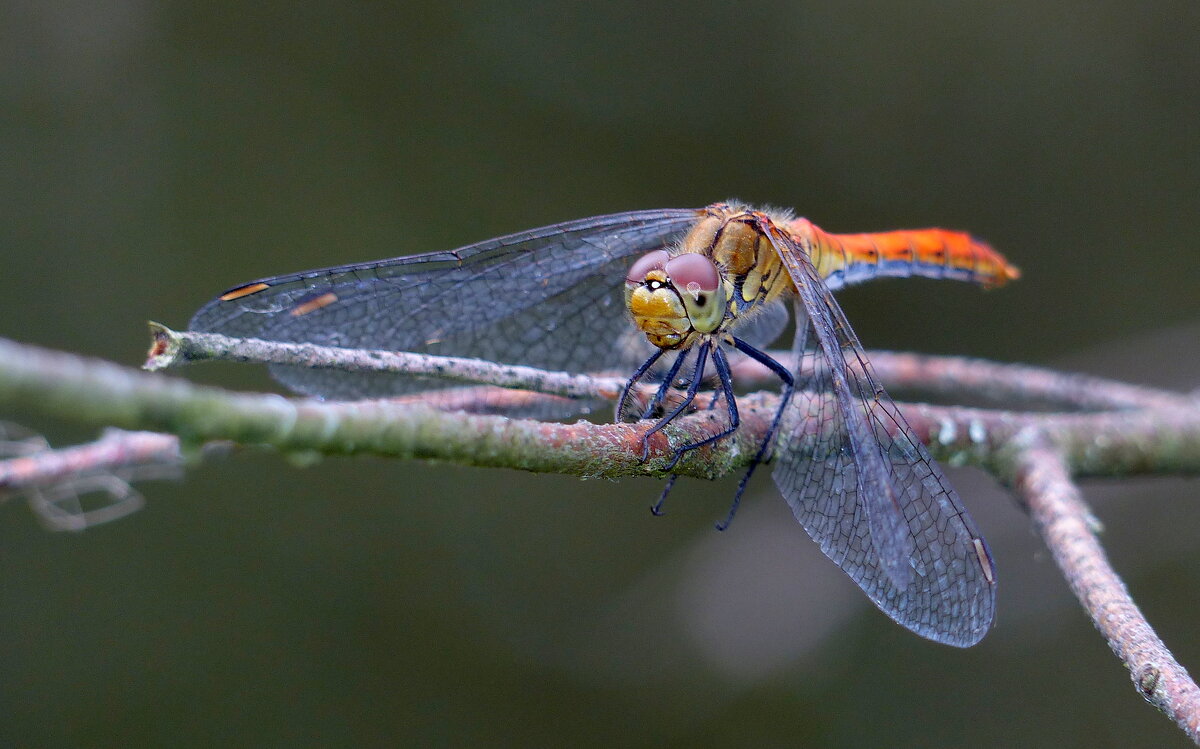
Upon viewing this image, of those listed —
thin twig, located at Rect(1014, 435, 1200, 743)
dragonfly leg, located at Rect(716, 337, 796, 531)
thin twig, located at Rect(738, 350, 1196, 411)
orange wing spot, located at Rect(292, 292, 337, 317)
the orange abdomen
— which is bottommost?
thin twig, located at Rect(1014, 435, 1200, 743)

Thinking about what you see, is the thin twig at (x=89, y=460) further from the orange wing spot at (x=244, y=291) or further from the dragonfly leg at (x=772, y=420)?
the dragonfly leg at (x=772, y=420)

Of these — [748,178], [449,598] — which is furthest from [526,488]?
[748,178]

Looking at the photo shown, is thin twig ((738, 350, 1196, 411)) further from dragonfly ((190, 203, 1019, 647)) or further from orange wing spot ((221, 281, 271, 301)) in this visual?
orange wing spot ((221, 281, 271, 301))

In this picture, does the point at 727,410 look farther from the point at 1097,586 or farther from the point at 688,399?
the point at 1097,586

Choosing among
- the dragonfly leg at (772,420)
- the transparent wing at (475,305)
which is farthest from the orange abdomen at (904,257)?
the dragonfly leg at (772,420)

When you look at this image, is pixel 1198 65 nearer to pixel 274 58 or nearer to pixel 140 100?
pixel 274 58

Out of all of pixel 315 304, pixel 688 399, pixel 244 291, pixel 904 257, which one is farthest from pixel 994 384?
pixel 244 291

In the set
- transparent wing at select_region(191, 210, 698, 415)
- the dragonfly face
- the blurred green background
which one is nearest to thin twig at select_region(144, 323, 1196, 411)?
the dragonfly face
